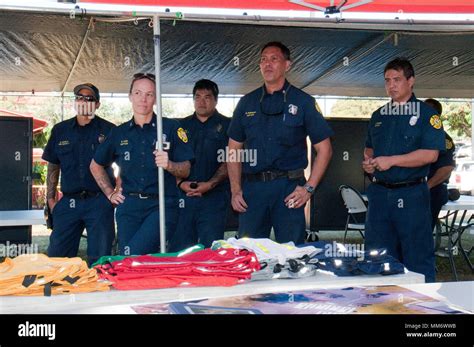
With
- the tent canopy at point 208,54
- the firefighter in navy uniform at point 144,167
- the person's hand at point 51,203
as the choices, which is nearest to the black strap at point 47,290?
the firefighter in navy uniform at point 144,167

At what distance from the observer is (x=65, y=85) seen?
6770 millimetres

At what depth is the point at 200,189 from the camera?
13.9 feet

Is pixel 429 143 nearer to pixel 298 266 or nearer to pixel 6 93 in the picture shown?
pixel 298 266

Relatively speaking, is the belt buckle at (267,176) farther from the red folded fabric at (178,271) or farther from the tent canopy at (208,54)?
the red folded fabric at (178,271)

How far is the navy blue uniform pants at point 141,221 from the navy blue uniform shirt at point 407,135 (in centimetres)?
138

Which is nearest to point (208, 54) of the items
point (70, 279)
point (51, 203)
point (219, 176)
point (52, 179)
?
point (219, 176)

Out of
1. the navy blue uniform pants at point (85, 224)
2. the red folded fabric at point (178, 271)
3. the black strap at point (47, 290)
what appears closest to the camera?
the black strap at point (47, 290)

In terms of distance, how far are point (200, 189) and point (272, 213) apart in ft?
3.15

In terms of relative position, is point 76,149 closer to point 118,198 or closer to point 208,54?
point 118,198

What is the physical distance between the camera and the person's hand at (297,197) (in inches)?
129

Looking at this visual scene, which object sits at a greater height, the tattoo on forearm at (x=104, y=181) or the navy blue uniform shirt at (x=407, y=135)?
the navy blue uniform shirt at (x=407, y=135)

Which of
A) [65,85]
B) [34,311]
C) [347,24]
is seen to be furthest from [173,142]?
[65,85]

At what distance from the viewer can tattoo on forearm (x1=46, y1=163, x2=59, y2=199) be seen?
4.46 m
